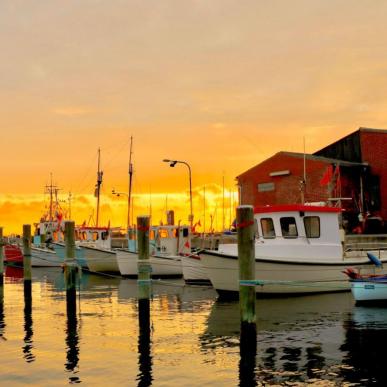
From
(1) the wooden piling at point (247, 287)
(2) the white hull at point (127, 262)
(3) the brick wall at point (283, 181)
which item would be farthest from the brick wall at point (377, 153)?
(1) the wooden piling at point (247, 287)

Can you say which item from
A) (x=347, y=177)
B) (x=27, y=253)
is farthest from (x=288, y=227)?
(x=347, y=177)

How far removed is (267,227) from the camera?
26781 millimetres

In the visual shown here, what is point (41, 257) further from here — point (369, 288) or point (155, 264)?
point (369, 288)

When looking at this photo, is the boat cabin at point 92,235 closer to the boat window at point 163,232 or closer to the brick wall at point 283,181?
the boat window at point 163,232

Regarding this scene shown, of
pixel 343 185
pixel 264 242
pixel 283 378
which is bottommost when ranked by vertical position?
pixel 283 378

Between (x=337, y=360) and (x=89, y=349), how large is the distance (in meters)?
5.82

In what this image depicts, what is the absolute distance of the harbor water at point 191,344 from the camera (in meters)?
12.2

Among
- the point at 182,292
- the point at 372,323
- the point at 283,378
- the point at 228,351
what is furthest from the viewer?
the point at 182,292

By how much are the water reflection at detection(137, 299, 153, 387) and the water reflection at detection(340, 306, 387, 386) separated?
3.87 meters

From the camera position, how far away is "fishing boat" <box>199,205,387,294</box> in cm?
2488

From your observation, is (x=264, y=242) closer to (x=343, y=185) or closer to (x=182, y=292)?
(x=182, y=292)

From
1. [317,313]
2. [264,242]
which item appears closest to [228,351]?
[317,313]

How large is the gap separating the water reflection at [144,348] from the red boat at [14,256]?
43.3m

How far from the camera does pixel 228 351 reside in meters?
14.3
